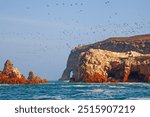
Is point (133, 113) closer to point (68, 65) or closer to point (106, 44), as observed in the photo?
point (106, 44)

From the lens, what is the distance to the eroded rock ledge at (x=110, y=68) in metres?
86.7

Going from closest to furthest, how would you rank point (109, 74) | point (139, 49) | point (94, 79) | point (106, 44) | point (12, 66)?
point (12, 66)
point (94, 79)
point (109, 74)
point (139, 49)
point (106, 44)

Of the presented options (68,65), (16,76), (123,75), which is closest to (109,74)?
(123,75)

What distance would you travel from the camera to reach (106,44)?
165 meters

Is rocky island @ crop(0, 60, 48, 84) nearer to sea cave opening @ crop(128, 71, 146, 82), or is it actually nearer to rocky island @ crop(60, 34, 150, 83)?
rocky island @ crop(60, 34, 150, 83)

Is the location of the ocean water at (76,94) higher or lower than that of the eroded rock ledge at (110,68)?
lower

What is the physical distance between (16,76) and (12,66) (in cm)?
187

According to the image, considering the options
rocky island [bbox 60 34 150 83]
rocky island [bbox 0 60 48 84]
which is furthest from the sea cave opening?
rocky island [bbox 0 60 48 84]

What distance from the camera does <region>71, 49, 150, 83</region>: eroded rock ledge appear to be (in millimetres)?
86688

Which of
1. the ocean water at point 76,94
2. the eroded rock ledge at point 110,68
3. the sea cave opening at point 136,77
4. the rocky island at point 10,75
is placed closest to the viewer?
the ocean water at point 76,94

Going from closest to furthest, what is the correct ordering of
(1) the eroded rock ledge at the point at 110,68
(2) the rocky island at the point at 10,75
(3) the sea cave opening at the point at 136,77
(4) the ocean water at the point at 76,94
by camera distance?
(4) the ocean water at the point at 76,94, (2) the rocky island at the point at 10,75, (1) the eroded rock ledge at the point at 110,68, (3) the sea cave opening at the point at 136,77

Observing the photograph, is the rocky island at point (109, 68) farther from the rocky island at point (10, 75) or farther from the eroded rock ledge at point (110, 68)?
the rocky island at point (10, 75)

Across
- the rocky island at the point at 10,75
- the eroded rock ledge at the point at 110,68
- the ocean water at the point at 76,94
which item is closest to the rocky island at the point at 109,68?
the eroded rock ledge at the point at 110,68

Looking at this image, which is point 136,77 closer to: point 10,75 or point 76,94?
point 10,75
